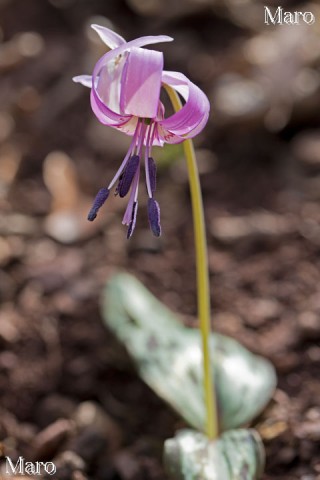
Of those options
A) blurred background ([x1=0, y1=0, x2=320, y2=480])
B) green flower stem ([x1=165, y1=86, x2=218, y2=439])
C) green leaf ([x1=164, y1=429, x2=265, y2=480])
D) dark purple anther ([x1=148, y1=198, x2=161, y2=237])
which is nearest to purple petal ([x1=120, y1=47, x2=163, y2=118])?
green flower stem ([x1=165, y1=86, x2=218, y2=439])

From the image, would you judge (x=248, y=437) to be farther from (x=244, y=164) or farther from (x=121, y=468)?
(x=244, y=164)

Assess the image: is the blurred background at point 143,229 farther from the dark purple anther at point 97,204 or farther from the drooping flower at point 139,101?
the drooping flower at point 139,101

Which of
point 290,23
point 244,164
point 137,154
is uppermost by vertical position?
point 137,154

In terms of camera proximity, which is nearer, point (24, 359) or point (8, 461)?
point (8, 461)

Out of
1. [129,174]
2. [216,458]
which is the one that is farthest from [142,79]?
[216,458]

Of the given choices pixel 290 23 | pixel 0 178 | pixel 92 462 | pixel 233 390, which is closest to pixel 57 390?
pixel 92 462

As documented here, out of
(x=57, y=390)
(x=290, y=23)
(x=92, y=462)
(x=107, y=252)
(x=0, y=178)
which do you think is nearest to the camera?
(x=92, y=462)

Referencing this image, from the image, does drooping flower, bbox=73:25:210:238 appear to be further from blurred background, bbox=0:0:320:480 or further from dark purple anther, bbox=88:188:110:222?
blurred background, bbox=0:0:320:480
